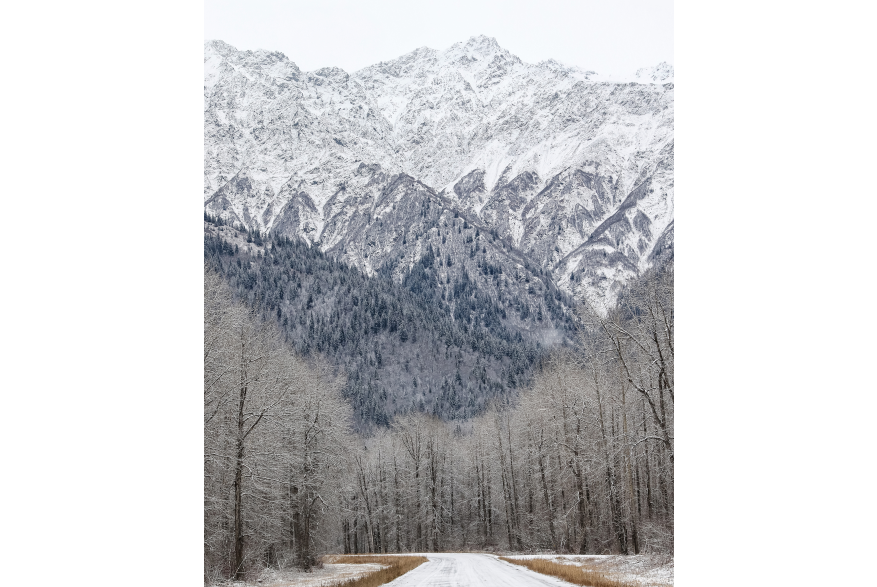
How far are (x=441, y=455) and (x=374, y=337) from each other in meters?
86.8

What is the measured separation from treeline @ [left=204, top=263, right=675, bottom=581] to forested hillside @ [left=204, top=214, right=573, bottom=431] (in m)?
50.9

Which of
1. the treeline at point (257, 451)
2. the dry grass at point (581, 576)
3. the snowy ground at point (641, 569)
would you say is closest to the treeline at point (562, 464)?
the snowy ground at point (641, 569)

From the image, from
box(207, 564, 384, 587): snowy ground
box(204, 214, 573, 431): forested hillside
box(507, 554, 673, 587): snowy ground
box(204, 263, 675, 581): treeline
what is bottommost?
box(207, 564, 384, 587): snowy ground

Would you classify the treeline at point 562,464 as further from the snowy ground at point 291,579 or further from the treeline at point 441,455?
the snowy ground at point 291,579

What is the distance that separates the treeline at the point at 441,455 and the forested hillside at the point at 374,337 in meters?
50.9

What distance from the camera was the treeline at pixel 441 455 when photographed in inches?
1016

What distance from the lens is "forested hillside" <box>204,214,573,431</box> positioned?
447ft

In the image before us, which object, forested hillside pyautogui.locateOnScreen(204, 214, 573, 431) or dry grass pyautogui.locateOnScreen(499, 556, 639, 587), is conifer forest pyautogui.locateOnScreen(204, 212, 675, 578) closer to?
forested hillside pyautogui.locateOnScreen(204, 214, 573, 431)

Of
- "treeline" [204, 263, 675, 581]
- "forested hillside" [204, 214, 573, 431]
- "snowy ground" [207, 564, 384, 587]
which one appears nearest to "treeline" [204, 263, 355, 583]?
"treeline" [204, 263, 675, 581]

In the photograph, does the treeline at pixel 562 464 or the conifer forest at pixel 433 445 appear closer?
the conifer forest at pixel 433 445
